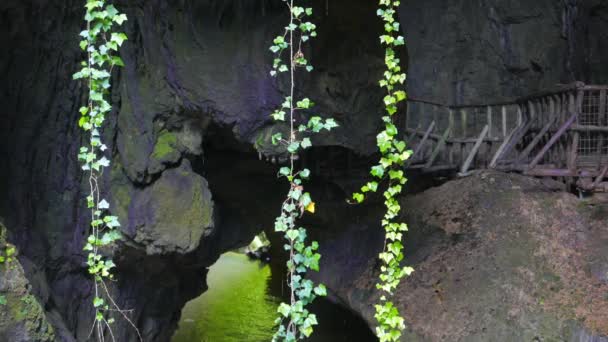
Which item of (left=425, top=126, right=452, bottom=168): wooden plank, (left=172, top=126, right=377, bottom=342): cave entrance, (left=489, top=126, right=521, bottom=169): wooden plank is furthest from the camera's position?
(left=425, top=126, right=452, bottom=168): wooden plank

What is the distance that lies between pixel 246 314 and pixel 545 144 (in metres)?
8.34

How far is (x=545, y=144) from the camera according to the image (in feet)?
30.7

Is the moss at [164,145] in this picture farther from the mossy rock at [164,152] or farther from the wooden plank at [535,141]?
the wooden plank at [535,141]

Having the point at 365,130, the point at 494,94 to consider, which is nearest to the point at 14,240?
the point at 365,130

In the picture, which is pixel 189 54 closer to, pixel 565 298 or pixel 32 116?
pixel 32 116

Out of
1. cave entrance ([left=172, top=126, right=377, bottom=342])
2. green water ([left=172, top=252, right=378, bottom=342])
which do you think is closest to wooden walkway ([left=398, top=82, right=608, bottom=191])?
cave entrance ([left=172, top=126, right=377, bottom=342])

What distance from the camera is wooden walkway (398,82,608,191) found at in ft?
28.9

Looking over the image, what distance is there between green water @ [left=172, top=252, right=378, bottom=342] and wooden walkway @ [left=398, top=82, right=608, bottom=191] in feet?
11.7

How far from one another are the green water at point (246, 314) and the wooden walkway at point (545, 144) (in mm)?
3553

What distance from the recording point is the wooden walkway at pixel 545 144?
8.80 m

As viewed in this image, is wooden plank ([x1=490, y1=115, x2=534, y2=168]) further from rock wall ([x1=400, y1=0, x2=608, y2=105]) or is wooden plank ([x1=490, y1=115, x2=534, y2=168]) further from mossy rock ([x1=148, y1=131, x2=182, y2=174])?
mossy rock ([x1=148, y1=131, x2=182, y2=174])

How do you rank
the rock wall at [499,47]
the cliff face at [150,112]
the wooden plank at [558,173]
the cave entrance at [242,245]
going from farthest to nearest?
1. the rock wall at [499,47]
2. the cave entrance at [242,245]
3. the wooden plank at [558,173]
4. the cliff face at [150,112]

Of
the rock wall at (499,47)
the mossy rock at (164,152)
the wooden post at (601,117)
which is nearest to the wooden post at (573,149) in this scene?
the wooden post at (601,117)

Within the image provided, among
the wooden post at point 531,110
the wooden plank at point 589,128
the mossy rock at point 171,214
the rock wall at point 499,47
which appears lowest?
the mossy rock at point 171,214
